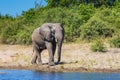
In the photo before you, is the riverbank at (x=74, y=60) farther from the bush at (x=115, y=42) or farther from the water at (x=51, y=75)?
the water at (x=51, y=75)

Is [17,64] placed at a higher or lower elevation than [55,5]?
lower

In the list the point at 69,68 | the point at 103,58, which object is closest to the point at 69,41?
the point at 103,58

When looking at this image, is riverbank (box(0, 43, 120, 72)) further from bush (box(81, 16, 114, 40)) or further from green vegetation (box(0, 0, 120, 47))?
green vegetation (box(0, 0, 120, 47))

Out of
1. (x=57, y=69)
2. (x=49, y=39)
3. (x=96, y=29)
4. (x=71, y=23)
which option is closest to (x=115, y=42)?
(x=96, y=29)

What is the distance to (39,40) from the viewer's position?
29422mm

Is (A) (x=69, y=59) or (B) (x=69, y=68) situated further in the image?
(A) (x=69, y=59)

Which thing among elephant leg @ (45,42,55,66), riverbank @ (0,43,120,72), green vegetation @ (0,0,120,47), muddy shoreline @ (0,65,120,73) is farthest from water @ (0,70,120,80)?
green vegetation @ (0,0,120,47)

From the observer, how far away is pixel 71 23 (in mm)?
40969

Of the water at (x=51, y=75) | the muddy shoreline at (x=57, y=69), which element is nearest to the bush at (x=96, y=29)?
the muddy shoreline at (x=57, y=69)

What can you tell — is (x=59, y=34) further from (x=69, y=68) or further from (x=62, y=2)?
(x=62, y=2)

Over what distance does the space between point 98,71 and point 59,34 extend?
3.08 metres

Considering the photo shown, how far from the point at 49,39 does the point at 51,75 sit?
13.5ft

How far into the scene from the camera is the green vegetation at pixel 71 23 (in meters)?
38.3

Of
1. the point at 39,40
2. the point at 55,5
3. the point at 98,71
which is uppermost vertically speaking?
the point at 55,5
